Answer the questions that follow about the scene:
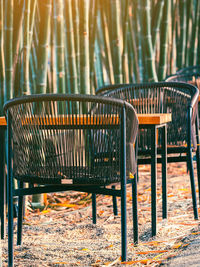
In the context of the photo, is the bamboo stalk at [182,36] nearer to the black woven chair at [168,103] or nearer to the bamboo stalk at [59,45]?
the bamboo stalk at [59,45]

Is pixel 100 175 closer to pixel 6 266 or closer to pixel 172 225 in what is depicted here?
pixel 6 266

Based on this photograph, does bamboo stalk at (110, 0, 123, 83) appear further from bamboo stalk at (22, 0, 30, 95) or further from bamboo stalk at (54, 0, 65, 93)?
bamboo stalk at (22, 0, 30, 95)

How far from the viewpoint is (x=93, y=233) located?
8.77 ft

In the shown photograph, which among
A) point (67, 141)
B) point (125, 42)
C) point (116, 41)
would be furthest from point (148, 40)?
point (67, 141)

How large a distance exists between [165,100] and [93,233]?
90cm

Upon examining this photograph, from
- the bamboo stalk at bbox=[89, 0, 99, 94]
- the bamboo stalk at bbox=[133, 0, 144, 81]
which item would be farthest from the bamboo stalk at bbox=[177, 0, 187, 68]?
the bamboo stalk at bbox=[89, 0, 99, 94]

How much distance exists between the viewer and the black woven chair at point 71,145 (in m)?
2.02

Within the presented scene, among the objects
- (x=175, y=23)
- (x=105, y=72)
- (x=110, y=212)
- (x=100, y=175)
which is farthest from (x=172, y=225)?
(x=175, y=23)

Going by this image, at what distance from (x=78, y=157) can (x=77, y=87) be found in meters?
1.60

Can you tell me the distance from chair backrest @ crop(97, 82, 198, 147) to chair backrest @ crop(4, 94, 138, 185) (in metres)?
0.94

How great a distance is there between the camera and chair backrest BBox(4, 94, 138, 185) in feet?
6.61

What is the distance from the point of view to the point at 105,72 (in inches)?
167

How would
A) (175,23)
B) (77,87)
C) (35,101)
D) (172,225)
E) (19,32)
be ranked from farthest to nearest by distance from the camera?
(175,23) < (77,87) < (19,32) < (172,225) < (35,101)

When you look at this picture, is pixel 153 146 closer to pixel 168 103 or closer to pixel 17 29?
pixel 168 103
